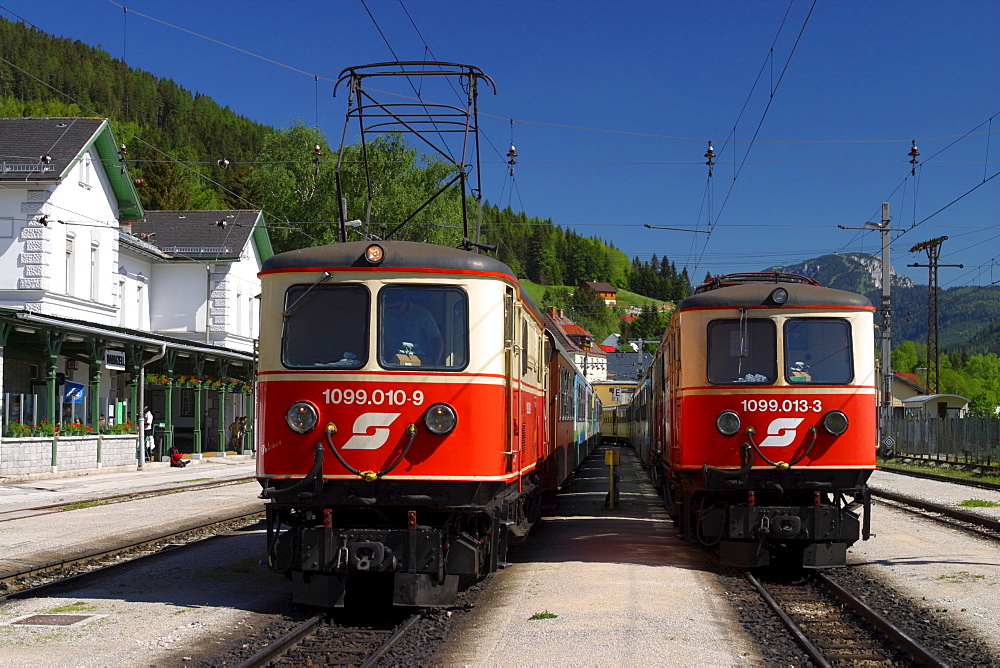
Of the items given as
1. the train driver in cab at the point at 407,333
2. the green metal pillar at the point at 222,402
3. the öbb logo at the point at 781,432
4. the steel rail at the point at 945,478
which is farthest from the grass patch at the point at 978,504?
the green metal pillar at the point at 222,402

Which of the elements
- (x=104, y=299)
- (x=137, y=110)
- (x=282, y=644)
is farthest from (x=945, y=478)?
→ (x=137, y=110)

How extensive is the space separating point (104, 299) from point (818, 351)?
29454mm

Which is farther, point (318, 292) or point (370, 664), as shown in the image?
point (318, 292)

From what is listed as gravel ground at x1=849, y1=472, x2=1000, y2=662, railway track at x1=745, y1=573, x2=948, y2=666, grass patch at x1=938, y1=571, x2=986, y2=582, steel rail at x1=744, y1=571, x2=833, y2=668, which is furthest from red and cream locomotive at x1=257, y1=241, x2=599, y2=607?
grass patch at x1=938, y1=571, x2=986, y2=582

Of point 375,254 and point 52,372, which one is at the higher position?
point 375,254

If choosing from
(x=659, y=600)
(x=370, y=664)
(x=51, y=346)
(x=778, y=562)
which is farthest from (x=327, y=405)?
(x=51, y=346)

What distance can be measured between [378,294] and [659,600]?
375 centimetres

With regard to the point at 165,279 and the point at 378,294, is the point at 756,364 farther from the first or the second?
the point at 165,279

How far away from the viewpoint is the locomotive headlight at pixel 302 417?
343 inches

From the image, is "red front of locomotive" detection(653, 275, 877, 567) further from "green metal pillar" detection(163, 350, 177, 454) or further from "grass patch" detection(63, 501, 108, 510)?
"green metal pillar" detection(163, 350, 177, 454)

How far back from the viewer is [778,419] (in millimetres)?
11305

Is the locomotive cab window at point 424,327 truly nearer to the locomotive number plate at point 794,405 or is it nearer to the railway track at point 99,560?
the locomotive number plate at point 794,405

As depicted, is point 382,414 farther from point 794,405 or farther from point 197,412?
point 197,412

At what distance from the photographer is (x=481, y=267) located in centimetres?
902
